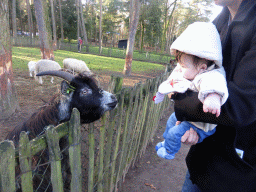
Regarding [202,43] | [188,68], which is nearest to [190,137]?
[188,68]

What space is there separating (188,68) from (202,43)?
229 mm

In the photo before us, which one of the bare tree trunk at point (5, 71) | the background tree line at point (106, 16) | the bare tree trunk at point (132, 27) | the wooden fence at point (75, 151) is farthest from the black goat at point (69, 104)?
the background tree line at point (106, 16)

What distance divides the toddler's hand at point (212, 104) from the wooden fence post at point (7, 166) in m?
1.14

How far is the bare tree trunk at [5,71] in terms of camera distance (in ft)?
15.3

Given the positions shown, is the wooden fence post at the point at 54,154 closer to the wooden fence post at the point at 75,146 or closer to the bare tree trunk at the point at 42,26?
the wooden fence post at the point at 75,146

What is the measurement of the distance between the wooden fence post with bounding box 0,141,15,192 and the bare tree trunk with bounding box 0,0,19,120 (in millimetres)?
4885

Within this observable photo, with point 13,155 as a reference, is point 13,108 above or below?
below

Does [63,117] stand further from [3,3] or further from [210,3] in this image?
[210,3]

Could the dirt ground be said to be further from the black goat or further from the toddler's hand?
the toddler's hand

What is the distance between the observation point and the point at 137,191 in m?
3.23

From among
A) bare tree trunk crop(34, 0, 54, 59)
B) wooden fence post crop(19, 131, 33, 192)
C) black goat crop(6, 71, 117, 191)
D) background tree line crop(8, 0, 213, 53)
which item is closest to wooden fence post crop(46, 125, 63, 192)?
wooden fence post crop(19, 131, 33, 192)

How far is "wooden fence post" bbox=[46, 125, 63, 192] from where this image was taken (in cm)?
125

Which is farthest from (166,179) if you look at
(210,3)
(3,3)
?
(210,3)

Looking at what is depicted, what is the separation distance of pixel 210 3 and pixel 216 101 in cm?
6469
